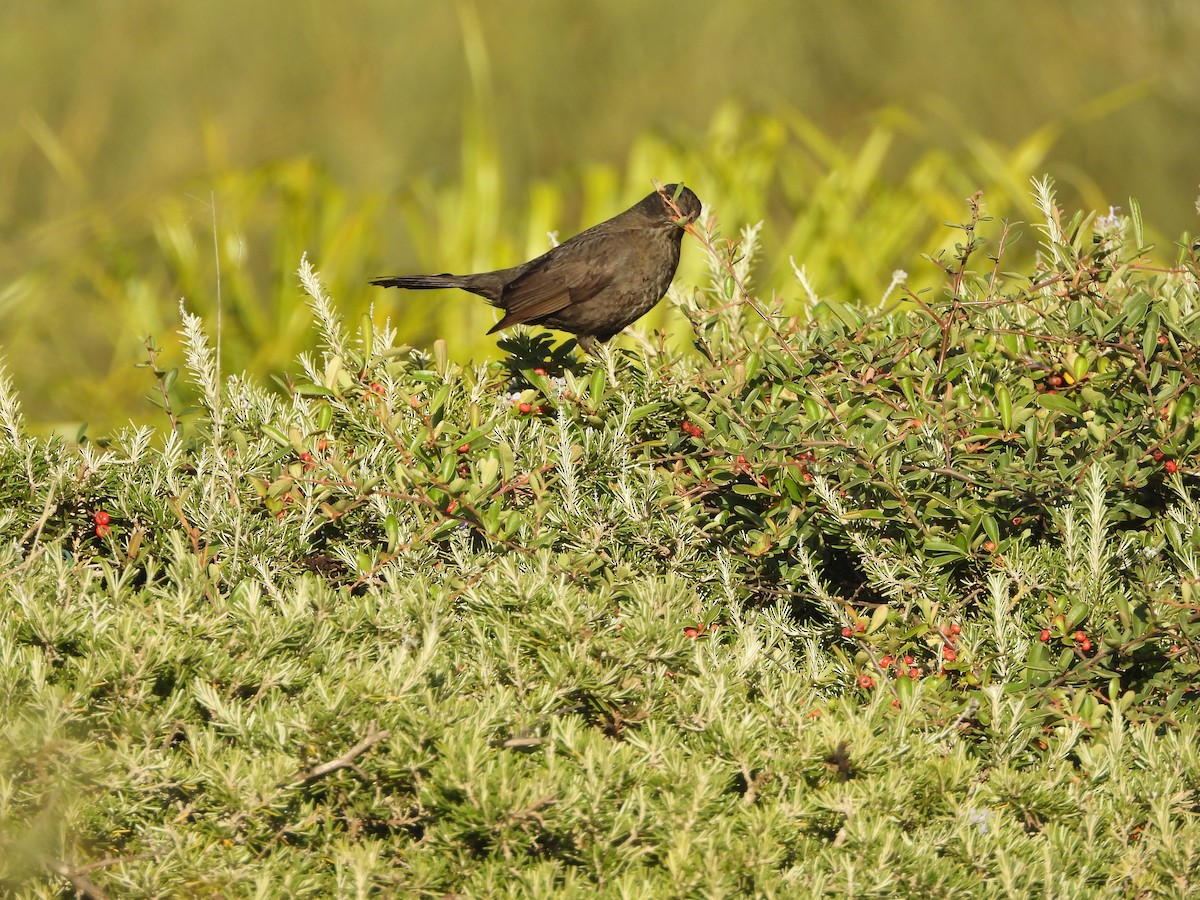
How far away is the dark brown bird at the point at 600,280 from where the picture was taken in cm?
427

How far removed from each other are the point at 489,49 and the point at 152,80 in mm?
1985

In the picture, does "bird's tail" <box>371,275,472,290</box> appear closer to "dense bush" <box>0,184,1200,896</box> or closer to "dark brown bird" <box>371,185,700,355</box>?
"dark brown bird" <box>371,185,700,355</box>

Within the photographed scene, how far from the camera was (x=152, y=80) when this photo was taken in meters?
7.05

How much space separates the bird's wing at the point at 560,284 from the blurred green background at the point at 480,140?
1.29 m

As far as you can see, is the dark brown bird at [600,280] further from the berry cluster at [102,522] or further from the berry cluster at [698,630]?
the berry cluster at [698,630]

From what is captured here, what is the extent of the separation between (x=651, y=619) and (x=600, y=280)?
2464 millimetres

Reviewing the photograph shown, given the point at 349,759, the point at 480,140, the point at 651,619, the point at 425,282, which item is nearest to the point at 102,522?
the point at 349,759

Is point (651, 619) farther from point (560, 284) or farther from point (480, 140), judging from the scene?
point (480, 140)

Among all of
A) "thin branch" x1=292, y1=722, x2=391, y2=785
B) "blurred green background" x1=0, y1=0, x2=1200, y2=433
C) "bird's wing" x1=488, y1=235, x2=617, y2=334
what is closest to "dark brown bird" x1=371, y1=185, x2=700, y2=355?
"bird's wing" x1=488, y1=235, x2=617, y2=334

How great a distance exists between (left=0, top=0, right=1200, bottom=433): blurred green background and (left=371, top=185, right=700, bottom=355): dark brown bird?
128 cm

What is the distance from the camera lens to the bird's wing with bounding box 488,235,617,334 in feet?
14.0

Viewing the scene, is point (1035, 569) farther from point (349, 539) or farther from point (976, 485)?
point (349, 539)

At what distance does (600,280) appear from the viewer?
429 centimetres

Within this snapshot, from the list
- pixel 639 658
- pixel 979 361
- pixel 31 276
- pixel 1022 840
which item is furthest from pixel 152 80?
pixel 1022 840
